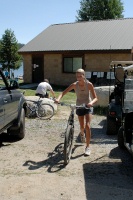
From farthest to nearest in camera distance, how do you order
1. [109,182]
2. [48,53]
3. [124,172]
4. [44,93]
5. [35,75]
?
1. [35,75]
2. [48,53]
3. [44,93]
4. [124,172]
5. [109,182]

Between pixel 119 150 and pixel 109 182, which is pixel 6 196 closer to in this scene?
pixel 109 182

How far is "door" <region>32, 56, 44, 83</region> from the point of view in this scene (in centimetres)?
2557

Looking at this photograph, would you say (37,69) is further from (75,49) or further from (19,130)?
(19,130)

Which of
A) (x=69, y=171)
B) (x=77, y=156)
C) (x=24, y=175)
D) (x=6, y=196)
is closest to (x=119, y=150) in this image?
(x=77, y=156)

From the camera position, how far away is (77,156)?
6555 mm

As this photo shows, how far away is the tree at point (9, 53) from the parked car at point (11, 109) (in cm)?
2811

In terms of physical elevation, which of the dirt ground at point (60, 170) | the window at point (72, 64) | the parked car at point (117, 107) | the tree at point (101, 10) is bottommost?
the dirt ground at point (60, 170)

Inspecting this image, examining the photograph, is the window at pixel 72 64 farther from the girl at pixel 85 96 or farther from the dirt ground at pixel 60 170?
the girl at pixel 85 96

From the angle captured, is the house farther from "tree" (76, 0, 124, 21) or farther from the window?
"tree" (76, 0, 124, 21)

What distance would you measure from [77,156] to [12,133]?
2016 millimetres

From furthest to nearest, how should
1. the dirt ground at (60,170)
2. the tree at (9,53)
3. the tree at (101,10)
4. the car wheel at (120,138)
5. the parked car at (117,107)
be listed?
the tree at (101,10) < the tree at (9,53) < the parked car at (117,107) < the car wheel at (120,138) < the dirt ground at (60,170)

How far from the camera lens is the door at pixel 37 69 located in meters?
25.6

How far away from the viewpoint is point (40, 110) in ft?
37.2

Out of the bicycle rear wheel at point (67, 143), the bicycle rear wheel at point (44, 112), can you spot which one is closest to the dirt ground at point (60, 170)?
the bicycle rear wheel at point (67, 143)
